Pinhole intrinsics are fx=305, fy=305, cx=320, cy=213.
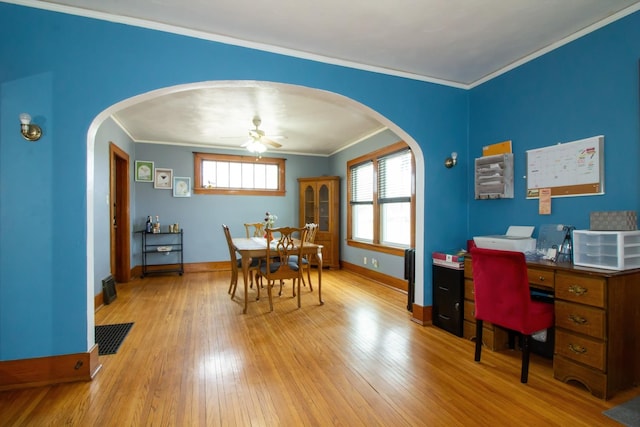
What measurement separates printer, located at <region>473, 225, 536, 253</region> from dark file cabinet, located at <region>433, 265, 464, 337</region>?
0.37 metres

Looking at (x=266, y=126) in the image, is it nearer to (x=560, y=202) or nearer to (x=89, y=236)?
(x=89, y=236)

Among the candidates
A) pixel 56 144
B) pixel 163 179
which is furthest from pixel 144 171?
pixel 56 144

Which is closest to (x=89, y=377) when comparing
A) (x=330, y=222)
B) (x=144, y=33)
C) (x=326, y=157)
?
(x=144, y=33)

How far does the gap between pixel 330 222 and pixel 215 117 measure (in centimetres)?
313

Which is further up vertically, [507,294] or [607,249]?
[607,249]

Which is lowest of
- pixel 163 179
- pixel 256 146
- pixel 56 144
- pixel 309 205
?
pixel 309 205

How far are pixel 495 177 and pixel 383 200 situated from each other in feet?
7.07

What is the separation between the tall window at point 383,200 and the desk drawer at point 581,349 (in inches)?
89.2

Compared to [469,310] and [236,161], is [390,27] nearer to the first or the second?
[469,310]

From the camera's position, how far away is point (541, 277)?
2232mm

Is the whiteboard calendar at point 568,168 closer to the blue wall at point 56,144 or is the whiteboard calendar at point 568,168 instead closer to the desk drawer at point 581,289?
the desk drawer at point 581,289

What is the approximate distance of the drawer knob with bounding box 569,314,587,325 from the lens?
1.98 m

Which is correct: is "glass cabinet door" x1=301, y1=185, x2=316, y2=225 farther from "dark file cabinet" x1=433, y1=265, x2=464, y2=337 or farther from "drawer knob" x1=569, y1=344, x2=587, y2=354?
"drawer knob" x1=569, y1=344, x2=587, y2=354

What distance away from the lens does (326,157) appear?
7184 millimetres
